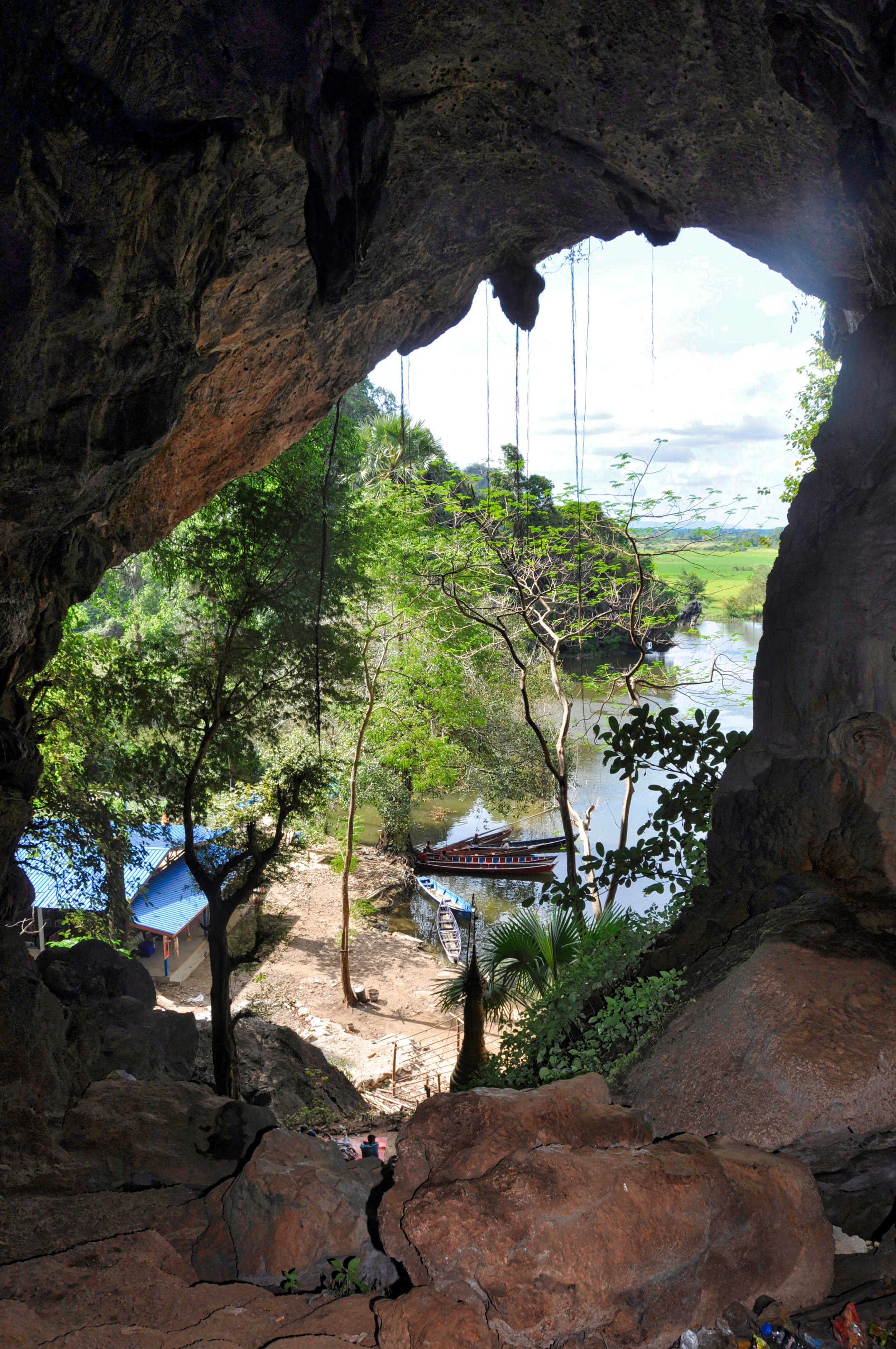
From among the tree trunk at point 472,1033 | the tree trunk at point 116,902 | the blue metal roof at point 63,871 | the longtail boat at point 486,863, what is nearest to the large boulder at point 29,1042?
the blue metal roof at point 63,871

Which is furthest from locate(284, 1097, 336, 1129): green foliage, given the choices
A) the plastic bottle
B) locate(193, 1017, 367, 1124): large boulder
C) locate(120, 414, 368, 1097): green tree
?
the plastic bottle

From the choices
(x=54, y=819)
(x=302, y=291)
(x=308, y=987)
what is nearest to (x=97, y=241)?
(x=302, y=291)

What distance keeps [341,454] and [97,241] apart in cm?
935

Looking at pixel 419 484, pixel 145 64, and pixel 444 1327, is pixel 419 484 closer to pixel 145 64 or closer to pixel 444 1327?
pixel 145 64

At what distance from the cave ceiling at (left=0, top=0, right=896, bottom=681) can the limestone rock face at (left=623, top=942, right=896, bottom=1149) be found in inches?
161

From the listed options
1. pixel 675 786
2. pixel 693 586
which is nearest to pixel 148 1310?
pixel 675 786

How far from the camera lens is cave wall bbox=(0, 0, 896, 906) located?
3938mm

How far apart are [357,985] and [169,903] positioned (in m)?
4.48

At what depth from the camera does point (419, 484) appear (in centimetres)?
1638

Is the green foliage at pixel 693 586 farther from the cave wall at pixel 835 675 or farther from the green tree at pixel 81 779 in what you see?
the green tree at pixel 81 779

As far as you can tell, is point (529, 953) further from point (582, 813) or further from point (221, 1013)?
point (582, 813)

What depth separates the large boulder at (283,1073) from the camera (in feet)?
34.1

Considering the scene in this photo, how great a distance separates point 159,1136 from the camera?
5902 millimetres

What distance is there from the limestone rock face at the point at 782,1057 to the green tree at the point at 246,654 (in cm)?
711
